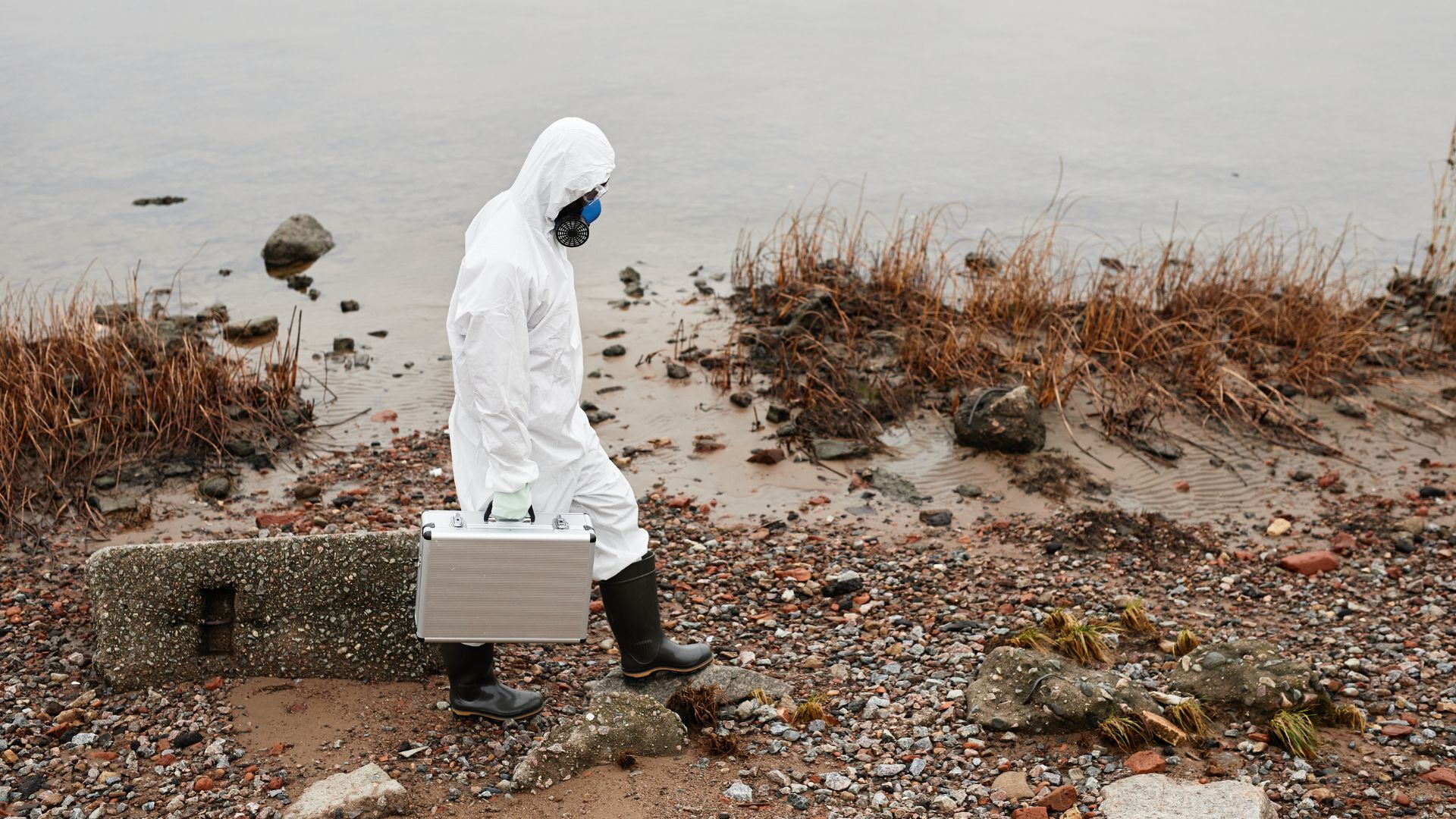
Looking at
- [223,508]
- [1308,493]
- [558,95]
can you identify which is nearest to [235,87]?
[558,95]

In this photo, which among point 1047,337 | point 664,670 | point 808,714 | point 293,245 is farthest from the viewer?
point 293,245

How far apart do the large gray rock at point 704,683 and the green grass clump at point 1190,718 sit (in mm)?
1388

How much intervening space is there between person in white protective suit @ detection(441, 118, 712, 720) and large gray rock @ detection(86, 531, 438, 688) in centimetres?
36

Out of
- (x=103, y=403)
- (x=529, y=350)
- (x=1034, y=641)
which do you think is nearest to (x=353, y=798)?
(x=529, y=350)

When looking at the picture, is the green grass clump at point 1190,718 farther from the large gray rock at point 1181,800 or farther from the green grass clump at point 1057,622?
the green grass clump at point 1057,622

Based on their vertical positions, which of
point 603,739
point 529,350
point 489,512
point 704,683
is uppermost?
point 529,350

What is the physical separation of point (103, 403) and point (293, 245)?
Result: 14.9 feet

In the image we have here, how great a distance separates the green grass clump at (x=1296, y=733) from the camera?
4223 mm

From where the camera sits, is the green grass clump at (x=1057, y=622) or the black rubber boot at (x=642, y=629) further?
the green grass clump at (x=1057, y=622)

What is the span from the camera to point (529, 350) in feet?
13.8

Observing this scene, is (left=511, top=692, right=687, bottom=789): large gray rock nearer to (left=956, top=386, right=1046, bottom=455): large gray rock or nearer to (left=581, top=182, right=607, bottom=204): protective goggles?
(left=581, top=182, right=607, bottom=204): protective goggles

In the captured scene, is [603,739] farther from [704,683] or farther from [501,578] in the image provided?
[704,683]

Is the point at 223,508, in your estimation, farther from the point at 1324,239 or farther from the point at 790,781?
the point at 1324,239

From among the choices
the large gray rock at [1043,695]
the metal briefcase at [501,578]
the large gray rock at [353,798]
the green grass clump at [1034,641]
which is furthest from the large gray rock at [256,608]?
the green grass clump at [1034,641]
